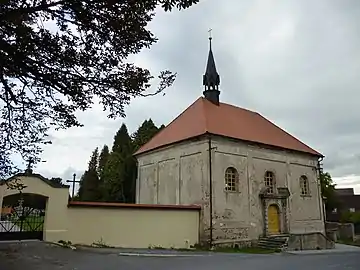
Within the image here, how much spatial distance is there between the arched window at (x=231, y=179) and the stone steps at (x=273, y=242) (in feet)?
11.5

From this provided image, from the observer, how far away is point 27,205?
1605 cm

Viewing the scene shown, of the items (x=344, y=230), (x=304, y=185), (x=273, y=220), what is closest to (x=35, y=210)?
(x=273, y=220)

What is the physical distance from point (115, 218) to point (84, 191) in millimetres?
31298

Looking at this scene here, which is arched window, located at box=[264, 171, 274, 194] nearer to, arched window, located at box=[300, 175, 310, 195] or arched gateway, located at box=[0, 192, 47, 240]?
arched window, located at box=[300, 175, 310, 195]

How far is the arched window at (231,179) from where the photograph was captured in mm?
22469

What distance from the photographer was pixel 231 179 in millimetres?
22812

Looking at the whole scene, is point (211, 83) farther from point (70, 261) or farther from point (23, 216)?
point (70, 261)

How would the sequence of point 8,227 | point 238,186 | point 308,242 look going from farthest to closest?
point 308,242
point 238,186
point 8,227

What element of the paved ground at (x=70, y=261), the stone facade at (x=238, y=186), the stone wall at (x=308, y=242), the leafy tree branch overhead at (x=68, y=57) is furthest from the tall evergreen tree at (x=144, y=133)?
the leafy tree branch overhead at (x=68, y=57)

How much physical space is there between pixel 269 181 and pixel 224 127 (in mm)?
4909

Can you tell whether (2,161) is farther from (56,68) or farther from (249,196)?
(249,196)

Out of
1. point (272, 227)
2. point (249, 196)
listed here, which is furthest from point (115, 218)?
point (272, 227)

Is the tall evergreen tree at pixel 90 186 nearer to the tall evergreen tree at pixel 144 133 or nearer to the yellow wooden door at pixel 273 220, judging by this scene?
the tall evergreen tree at pixel 144 133

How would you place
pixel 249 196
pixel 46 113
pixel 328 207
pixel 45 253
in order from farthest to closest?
pixel 328 207, pixel 249 196, pixel 45 253, pixel 46 113
